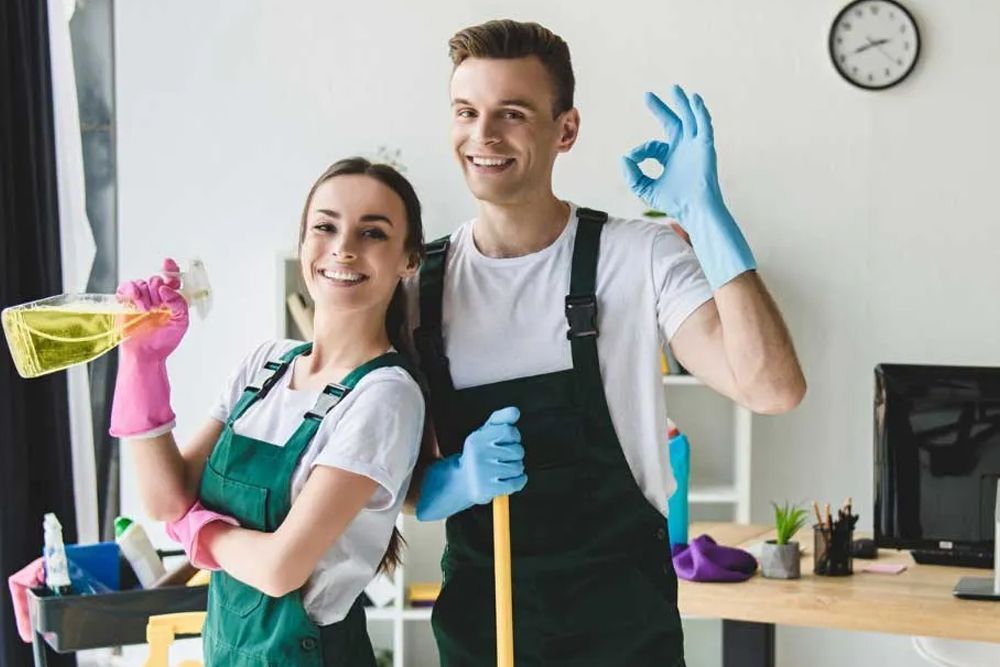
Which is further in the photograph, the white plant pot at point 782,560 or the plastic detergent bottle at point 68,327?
the white plant pot at point 782,560

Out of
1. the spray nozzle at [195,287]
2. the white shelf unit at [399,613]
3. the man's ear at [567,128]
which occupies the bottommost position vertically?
the white shelf unit at [399,613]

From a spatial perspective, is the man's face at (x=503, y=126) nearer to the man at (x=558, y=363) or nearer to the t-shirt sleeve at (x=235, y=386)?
the man at (x=558, y=363)

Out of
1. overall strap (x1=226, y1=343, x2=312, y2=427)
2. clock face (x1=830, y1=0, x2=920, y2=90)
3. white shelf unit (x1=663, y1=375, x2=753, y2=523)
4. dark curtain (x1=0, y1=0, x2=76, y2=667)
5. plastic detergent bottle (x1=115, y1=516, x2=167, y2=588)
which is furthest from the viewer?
clock face (x1=830, y1=0, x2=920, y2=90)

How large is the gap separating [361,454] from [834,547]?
5.37 feet

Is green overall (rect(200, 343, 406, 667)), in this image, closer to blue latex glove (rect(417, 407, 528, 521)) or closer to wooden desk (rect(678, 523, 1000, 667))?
blue latex glove (rect(417, 407, 528, 521))

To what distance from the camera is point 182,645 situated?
4582 millimetres

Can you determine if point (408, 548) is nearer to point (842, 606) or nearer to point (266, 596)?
point (842, 606)

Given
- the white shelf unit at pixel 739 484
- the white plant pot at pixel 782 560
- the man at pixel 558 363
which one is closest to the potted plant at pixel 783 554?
the white plant pot at pixel 782 560

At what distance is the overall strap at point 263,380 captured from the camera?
6.37 ft

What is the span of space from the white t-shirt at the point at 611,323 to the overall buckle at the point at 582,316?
2cm

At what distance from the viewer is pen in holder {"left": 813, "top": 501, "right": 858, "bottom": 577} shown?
10.0ft

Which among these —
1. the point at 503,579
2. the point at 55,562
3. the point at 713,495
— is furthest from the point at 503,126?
the point at 713,495

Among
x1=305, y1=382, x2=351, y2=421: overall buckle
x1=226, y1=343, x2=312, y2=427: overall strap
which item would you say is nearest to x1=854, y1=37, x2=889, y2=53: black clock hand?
x1=226, y1=343, x2=312, y2=427: overall strap

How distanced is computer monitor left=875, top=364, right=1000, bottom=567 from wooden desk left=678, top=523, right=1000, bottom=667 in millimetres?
120
